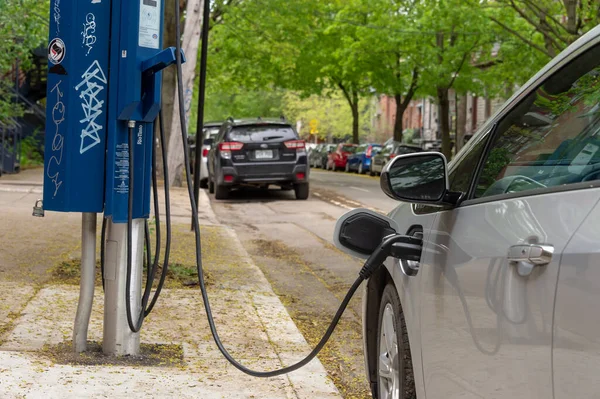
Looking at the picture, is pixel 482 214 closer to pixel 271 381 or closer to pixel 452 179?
pixel 452 179

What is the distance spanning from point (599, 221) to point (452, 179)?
5.26ft

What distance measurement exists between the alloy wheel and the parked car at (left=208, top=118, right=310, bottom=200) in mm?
16873

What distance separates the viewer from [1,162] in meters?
24.7

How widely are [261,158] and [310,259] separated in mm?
9635

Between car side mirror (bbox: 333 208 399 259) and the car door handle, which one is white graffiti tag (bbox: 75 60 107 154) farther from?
the car door handle

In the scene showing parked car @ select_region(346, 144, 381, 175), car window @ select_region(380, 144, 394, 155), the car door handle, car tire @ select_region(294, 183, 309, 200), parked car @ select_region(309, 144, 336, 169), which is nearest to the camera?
the car door handle

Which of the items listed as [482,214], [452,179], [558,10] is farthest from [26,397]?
[558,10]

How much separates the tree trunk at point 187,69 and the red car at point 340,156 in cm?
2516

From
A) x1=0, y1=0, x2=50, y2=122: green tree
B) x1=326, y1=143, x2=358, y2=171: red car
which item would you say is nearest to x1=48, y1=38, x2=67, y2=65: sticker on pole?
x1=0, y1=0, x2=50, y2=122: green tree

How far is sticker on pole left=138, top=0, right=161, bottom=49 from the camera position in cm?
552

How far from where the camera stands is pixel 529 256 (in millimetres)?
2553

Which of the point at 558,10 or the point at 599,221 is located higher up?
the point at 558,10

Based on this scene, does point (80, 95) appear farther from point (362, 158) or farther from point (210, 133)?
point (362, 158)

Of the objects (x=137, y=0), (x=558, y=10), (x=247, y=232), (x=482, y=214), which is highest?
(x=558, y=10)
